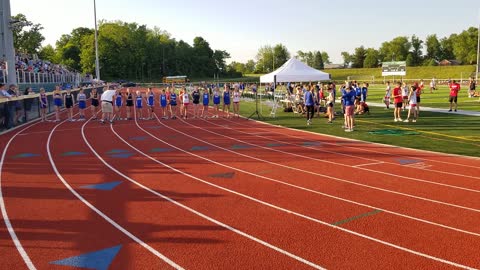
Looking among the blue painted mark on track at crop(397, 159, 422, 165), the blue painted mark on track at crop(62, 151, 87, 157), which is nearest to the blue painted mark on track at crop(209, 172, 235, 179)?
the blue painted mark on track at crop(397, 159, 422, 165)

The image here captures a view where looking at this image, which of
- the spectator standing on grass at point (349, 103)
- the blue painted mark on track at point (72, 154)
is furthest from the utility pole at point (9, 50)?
the spectator standing on grass at point (349, 103)

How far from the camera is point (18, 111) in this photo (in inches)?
715

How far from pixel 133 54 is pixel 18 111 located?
92811mm

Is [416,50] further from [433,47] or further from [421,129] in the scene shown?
[421,129]

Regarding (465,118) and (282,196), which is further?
(465,118)

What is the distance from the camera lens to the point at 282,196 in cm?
748

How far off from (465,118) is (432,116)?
5.10 ft

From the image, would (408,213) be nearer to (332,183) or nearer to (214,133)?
(332,183)

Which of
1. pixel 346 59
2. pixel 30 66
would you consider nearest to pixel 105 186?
pixel 30 66

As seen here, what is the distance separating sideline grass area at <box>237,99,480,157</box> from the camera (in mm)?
12352

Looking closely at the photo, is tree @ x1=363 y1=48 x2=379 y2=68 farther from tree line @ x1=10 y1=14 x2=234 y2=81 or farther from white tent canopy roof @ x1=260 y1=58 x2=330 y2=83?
white tent canopy roof @ x1=260 y1=58 x2=330 y2=83

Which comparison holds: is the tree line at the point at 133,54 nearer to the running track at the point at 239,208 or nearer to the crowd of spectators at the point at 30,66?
the crowd of spectators at the point at 30,66

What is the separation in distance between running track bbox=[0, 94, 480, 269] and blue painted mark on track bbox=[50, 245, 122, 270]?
14mm

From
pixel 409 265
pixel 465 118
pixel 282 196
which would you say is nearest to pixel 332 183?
pixel 282 196
